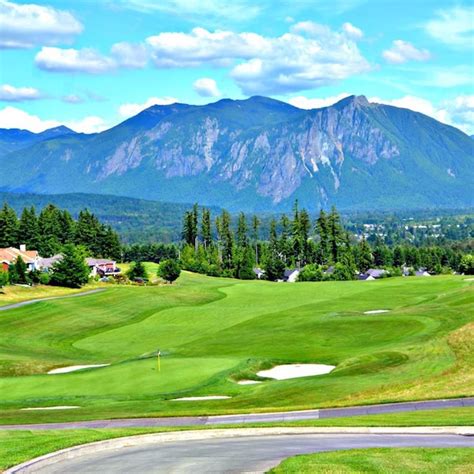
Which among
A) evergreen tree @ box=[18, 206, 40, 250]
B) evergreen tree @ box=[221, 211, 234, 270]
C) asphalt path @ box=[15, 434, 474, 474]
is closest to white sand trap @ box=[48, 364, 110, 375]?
asphalt path @ box=[15, 434, 474, 474]

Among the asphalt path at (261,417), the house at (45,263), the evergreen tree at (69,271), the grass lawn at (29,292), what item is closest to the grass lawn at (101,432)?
the asphalt path at (261,417)

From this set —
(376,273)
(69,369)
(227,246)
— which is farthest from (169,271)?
(69,369)

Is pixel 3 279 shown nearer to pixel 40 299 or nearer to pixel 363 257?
pixel 40 299

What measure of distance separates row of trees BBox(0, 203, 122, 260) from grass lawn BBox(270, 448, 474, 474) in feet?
486

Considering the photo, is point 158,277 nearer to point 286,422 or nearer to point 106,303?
point 106,303

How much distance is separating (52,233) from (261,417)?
145901mm

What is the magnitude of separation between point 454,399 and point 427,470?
15588 mm

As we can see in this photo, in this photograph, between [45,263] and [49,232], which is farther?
[49,232]

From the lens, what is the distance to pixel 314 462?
22.7 meters

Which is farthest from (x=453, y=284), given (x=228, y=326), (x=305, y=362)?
(x=305, y=362)

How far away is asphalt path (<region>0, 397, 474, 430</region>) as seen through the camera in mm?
34375

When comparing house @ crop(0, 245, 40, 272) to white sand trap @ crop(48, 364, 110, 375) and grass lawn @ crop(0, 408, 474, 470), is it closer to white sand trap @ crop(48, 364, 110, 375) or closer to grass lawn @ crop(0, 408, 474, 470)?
white sand trap @ crop(48, 364, 110, 375)

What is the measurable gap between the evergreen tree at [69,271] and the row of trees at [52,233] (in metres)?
47.0

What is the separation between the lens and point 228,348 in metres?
63.7
